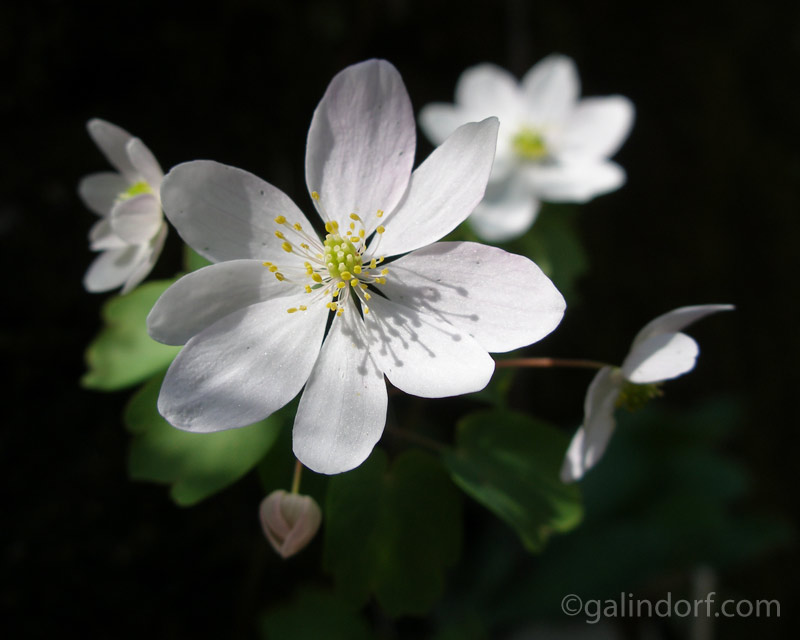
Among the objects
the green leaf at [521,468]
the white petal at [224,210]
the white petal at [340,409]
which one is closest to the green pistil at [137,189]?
the white petal at [224,210]

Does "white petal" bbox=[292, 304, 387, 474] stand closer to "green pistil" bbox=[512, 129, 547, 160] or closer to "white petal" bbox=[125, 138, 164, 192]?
"white petal" bbox=[125, 138, 164, 192]

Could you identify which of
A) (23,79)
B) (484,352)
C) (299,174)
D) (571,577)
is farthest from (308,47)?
(571,577)

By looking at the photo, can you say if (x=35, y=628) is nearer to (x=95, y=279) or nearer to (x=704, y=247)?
(x=95, y=279)

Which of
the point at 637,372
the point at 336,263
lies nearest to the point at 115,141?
the point at 336,263

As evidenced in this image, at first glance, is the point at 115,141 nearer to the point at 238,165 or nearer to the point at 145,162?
the point at 145,162

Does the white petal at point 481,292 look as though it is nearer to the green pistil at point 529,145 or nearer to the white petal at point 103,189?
the white petal at point 103,189

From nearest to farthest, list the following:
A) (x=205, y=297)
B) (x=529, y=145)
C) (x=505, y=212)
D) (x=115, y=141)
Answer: (x=205, y=297)
(x=115, y=141)
(x=505, y=212)
(x=529, y=145)

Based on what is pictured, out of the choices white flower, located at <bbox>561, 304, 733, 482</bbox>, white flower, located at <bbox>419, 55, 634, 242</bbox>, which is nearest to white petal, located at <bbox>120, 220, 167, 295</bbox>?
white flower, located at <bbox>561, 304, 733, 482</bbox>
